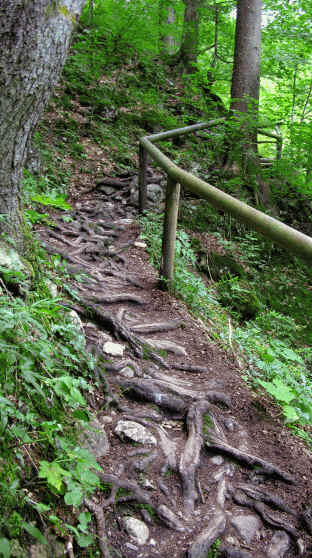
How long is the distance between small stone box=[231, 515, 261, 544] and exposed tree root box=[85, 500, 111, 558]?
67cm

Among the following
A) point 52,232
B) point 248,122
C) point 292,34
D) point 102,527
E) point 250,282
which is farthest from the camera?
point 292,34

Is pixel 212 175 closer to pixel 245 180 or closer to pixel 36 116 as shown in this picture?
pixel 245 180

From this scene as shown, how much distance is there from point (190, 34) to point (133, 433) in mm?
12700

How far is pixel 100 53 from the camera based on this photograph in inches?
324

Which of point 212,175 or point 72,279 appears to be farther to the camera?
point 212,175

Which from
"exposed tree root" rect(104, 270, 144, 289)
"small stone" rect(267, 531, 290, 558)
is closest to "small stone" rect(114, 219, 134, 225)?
"exposed tree root" rect(104, 270, 144, 289)

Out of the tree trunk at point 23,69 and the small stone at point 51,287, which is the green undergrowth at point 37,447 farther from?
the tree trunk at point 23,69

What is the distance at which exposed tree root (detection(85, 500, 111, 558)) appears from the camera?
1533 mm

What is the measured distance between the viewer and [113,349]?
2887 millimetres

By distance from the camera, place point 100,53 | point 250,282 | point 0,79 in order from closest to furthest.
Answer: point 0,79 < point 250,282 < point 100,53

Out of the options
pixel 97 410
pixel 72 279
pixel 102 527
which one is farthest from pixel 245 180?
pixel 102 527

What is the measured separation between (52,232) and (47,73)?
8.20 feet

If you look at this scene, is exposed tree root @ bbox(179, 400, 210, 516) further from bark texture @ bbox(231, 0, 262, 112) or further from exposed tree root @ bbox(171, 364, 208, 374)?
bark texture @ bbox(231, 0, 262, 112)

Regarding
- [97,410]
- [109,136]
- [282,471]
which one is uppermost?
[109,136]
